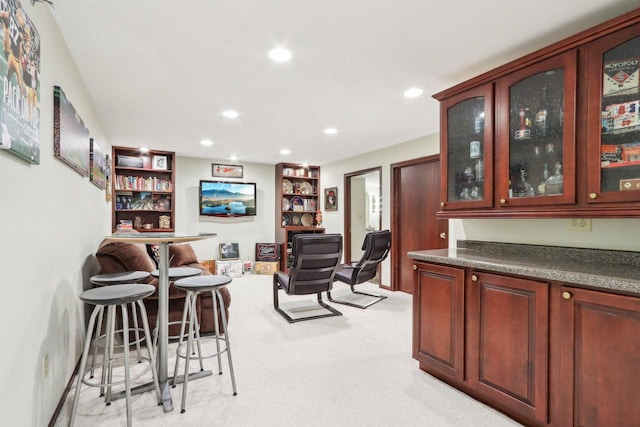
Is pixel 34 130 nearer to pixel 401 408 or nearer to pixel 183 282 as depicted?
pixel 183 282

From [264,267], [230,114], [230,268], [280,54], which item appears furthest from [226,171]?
[280,54]

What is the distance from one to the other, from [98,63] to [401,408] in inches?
127

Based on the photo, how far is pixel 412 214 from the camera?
4645 millimetres

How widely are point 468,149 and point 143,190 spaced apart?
522 cm

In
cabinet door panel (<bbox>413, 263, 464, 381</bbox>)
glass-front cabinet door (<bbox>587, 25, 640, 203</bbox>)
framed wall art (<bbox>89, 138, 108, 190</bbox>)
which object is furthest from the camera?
framed wall art (<bbox>89, 138, 108, 190</bbox>)

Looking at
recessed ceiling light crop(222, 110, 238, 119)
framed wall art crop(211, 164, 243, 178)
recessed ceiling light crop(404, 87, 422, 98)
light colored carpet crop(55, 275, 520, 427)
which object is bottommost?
light colored carpet crop(55, 275, 520, 427)

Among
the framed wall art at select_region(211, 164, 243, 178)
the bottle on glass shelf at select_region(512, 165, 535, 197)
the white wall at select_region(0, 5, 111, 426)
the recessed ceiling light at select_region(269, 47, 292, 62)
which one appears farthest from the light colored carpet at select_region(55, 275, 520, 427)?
the framed wall art at select_region(211, 164, 243, 178)

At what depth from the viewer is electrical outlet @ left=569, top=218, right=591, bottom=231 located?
6.28 ft

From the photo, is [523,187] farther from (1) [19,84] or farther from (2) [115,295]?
(1) [19,84]

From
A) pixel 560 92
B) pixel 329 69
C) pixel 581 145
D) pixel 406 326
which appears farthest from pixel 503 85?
pixel 406 326

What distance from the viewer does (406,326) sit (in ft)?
10.8

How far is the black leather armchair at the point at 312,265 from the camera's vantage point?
321 centimetres

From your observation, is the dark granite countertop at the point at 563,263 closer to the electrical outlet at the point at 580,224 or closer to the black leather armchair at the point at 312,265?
the electrical outlet at the point at 580,224

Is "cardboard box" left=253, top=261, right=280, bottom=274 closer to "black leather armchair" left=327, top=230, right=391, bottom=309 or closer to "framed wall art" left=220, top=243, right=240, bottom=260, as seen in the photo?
"framed wall art" left=220, top=243, right=240, bottom=260
